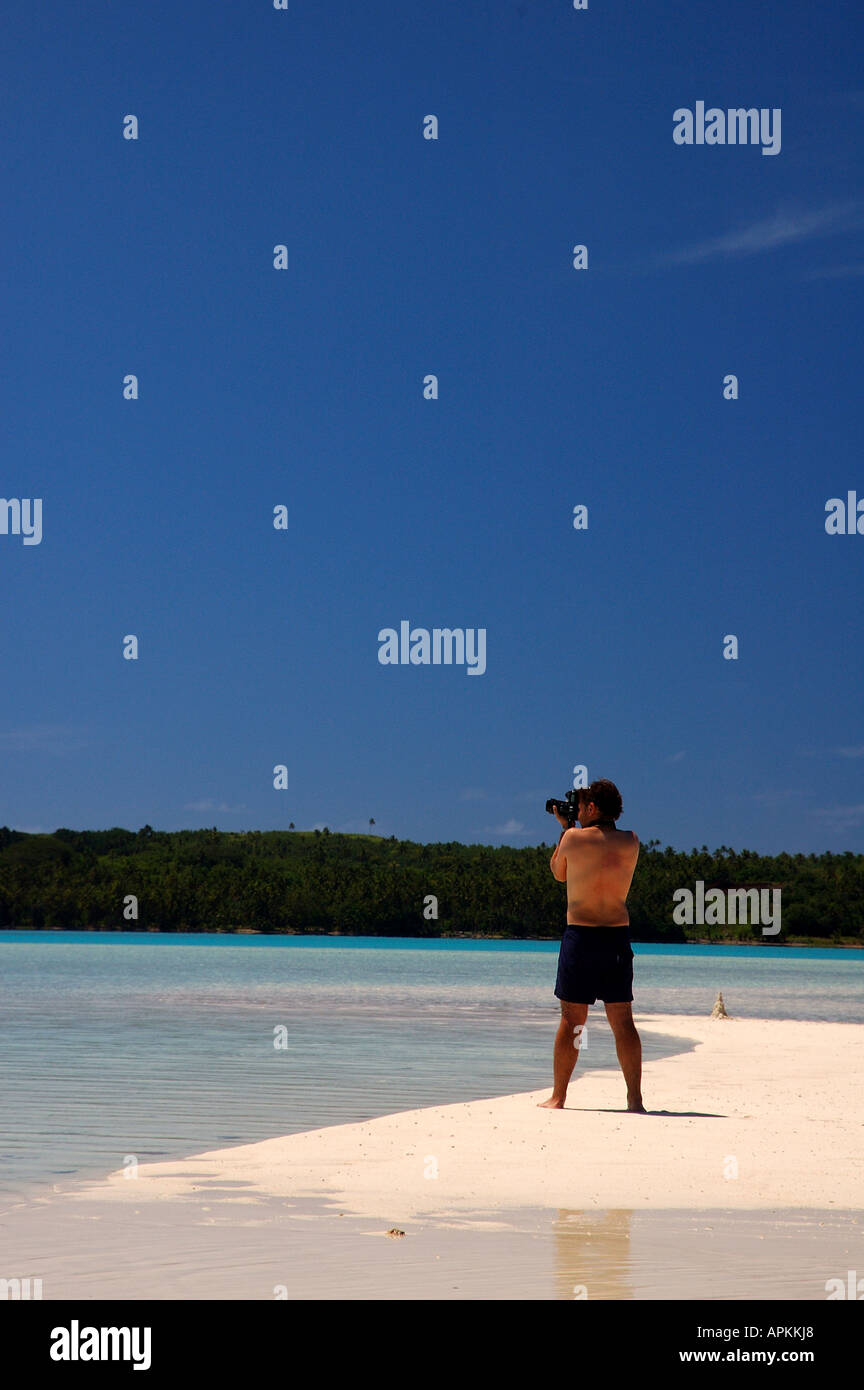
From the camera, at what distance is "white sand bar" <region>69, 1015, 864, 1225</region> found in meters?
7.13

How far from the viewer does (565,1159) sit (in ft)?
26.9

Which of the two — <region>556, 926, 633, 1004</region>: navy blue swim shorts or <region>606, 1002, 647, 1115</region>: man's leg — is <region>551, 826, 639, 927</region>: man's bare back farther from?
<region>606, 1002, 647, 1115</region>: man's leg

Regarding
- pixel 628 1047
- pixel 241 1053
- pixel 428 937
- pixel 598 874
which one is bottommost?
pixel 428 937

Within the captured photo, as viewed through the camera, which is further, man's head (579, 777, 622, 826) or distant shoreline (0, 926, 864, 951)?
distant shoreline (0, 926, 864, 951)

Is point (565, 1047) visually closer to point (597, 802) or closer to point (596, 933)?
point (596, 933)

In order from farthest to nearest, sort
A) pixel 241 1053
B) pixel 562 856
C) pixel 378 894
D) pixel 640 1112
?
pixel 378 894 → pixel 241 1053 → pixel 640 1112 → pixel 562 856

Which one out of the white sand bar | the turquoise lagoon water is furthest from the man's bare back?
the turquoise lagoon water

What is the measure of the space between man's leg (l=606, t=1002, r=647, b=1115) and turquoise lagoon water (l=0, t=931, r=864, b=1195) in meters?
1.76

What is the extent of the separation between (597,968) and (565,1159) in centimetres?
169

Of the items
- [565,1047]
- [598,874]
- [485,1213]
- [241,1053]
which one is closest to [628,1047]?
[565,1047]

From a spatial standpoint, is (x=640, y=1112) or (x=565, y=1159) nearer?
(x=565, y=1159)

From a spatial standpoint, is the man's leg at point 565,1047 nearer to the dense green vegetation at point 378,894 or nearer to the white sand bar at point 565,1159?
the white sand bar at point 565,1159
